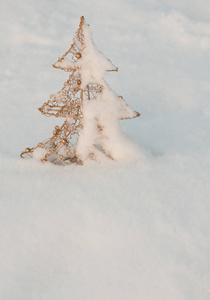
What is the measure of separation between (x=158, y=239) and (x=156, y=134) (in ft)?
3.82

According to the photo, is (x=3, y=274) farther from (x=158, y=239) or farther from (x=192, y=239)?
(x=192, y=239)

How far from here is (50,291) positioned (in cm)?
183

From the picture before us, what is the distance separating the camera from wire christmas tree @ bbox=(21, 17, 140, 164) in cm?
241

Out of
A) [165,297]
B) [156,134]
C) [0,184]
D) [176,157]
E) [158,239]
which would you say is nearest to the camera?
[165,297]

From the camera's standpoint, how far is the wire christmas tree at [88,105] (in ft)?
7.92

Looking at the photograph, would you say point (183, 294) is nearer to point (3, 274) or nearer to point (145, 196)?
point (145, 196)

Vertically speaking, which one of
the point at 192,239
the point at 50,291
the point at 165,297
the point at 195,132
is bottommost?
the point at 50,291

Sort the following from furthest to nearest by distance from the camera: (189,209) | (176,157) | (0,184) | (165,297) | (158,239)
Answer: (176,157) < (0,184) < (189,209) < (158,239) < (165,297)

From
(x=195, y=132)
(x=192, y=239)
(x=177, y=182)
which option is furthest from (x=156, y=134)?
(x=192, y=239)

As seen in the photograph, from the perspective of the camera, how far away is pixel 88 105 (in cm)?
241

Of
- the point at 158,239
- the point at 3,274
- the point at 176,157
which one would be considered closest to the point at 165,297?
the point at 158,239

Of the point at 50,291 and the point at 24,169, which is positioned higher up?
the point at 24,169

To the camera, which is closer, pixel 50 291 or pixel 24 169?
pixel 50 291

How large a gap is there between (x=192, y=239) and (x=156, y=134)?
3.78 feet
